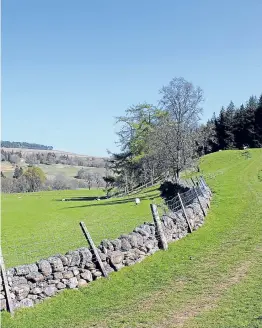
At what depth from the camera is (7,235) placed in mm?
27266

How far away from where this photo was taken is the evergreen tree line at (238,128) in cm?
8775

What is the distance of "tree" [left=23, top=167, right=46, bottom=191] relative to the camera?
14675 centimetres

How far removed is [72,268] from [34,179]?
459 feet

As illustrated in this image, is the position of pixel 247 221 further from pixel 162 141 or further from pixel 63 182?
pixel 63 182

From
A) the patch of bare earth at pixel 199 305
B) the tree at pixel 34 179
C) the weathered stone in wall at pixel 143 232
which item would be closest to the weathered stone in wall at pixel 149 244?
the weathered stone in wall at pixel 143 232

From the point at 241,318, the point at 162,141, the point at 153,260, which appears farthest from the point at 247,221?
the point at 162,141

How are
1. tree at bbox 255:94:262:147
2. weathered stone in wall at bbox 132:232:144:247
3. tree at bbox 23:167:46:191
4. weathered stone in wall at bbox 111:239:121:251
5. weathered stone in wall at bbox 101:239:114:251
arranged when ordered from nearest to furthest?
weathered stone in wall at bbox 101:239:114:251, weathered stone in wall at bbox 111:239:121:251, weathered stone in wall at bbox 132:232:144:247, tree at bbox 255:94:262:147, tree at bbox 23:167:46:191

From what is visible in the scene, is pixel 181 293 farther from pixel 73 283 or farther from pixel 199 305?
pixel 73 283

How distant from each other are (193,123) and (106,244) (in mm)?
34362

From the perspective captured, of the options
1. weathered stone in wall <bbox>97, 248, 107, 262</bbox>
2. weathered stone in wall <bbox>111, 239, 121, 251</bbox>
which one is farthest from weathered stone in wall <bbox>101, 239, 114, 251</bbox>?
weathered stone in wall <bbox>97, 248, 107, 262</bbox>

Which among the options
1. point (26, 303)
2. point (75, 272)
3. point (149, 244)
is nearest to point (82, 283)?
point (75, 272)

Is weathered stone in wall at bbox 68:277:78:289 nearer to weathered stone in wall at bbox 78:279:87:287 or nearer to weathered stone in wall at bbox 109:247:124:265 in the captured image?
weathered stone in wall at bbox 78:279:87:287

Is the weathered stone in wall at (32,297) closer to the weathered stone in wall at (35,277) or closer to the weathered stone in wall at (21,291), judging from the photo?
the weathered stone in wall at (21,291)

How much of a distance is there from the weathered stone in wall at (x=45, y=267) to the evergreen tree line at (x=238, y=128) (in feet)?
247
